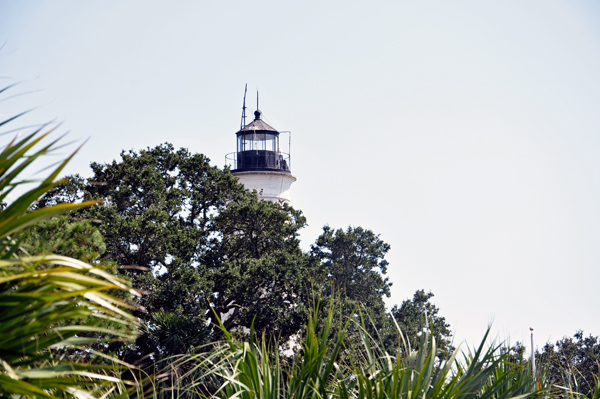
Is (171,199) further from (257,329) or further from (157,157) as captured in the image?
(257,329)

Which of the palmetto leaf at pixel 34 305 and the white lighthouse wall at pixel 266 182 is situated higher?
the white lighthouse wall at pixel 266 182

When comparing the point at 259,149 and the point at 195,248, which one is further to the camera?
the point at 259,149

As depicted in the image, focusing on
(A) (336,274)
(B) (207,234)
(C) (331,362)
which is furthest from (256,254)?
(C) (331,362)

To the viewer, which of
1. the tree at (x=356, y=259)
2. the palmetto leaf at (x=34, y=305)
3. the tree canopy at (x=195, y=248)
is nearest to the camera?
the palmetto leaf at (x=34, y=305)

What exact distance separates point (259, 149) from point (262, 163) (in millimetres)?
1018

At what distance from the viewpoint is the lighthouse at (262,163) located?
28141mm

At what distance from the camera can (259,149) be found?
29.7 meters

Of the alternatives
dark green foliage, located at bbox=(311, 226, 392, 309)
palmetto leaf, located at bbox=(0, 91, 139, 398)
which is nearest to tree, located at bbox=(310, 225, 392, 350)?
dark green foliage, located at bbox=(311, 226, 392, 309)

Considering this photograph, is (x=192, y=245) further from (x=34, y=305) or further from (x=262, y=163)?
(x=34, y=305)

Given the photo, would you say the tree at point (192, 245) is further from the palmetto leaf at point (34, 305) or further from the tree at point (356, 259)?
the palmetto leaf at point (34, 305)

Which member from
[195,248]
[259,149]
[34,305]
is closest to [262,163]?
[259,149]

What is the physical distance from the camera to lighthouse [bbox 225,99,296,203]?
1108 inches

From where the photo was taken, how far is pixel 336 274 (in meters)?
26.5

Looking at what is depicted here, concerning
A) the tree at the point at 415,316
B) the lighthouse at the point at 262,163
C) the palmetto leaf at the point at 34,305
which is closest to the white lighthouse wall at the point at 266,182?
the lighthouse at the point at 262,163
